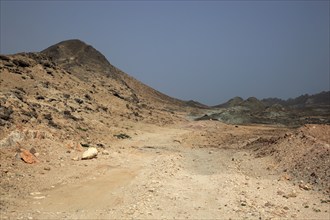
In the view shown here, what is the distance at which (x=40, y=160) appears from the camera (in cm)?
1484

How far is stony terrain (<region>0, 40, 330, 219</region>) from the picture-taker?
1100cm

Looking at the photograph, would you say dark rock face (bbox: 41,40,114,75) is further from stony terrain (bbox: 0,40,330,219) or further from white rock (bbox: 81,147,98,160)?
white rock (bbox: 81,147,98,160)

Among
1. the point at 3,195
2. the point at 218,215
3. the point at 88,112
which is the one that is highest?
the point at 88,112

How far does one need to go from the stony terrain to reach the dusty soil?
34mm

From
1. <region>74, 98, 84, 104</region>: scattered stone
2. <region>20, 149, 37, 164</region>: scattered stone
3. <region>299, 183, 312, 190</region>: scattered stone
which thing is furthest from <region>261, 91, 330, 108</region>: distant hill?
<region>20, 149, 37, 164</region>: scattered stone

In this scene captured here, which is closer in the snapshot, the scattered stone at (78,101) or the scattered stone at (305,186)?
the scattered stone at (305,186)

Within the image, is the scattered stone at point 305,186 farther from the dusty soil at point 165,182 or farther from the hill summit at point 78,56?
the hill summit at point 78,56

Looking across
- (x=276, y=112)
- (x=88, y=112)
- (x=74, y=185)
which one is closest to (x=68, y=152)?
(x=74, y=185)

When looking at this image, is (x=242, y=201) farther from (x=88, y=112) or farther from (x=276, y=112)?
(x=276, y=112)

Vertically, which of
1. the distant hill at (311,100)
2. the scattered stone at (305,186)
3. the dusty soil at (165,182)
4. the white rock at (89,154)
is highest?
the distant hill at (311,100)

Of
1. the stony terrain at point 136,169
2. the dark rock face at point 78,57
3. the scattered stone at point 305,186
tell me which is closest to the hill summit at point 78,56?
the dark rock face at point 78,57

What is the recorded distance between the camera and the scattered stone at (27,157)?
14.2 metres

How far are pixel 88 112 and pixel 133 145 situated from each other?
6.69 m

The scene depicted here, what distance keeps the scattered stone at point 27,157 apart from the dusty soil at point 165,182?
0.17m
